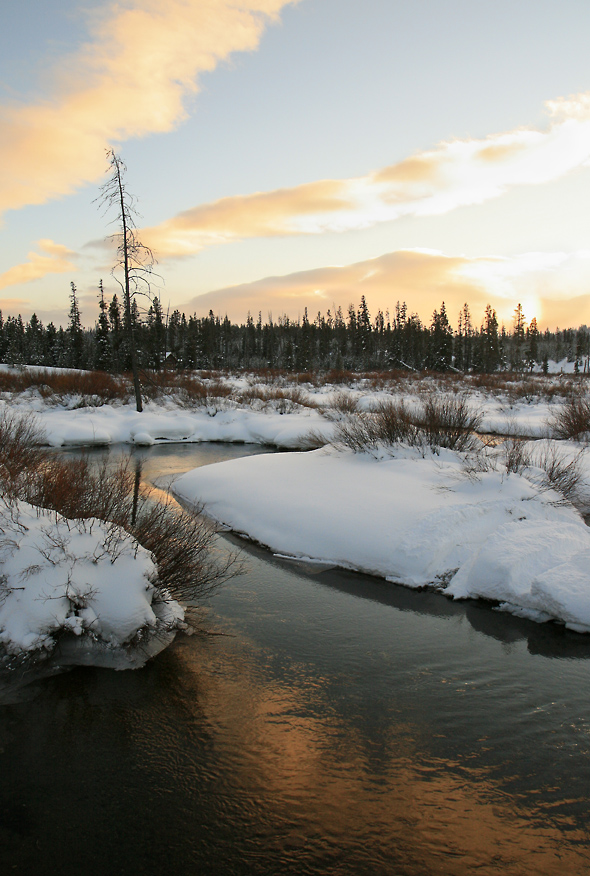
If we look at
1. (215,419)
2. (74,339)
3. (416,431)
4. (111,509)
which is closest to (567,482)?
(416,431)

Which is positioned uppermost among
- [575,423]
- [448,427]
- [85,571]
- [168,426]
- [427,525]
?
[448,427]

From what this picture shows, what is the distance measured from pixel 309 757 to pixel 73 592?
261cm

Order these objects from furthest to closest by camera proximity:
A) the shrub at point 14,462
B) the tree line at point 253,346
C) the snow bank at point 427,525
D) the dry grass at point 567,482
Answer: the tree line at point 253,346 → the dry grass at point 567,482 → the snow bank at point 427,525 → the shrub at point 14,462

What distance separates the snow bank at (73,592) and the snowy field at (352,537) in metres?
0.01

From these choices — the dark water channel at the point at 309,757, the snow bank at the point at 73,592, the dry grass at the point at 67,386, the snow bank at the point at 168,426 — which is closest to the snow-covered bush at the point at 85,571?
the snow bank at the point at 73,592

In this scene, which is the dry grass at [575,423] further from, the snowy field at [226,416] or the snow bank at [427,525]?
the snow bank at [427,525]

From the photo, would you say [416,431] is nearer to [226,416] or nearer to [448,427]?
[448,427]

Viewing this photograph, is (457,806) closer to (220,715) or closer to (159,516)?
(220,715)

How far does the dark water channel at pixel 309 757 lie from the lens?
10.1ft

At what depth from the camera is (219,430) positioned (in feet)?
67.7

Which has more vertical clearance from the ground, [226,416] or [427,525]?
[226,416]

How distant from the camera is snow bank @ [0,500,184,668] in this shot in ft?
15.1

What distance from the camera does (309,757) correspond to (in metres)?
3.79

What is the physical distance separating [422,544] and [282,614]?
2.50 metres
